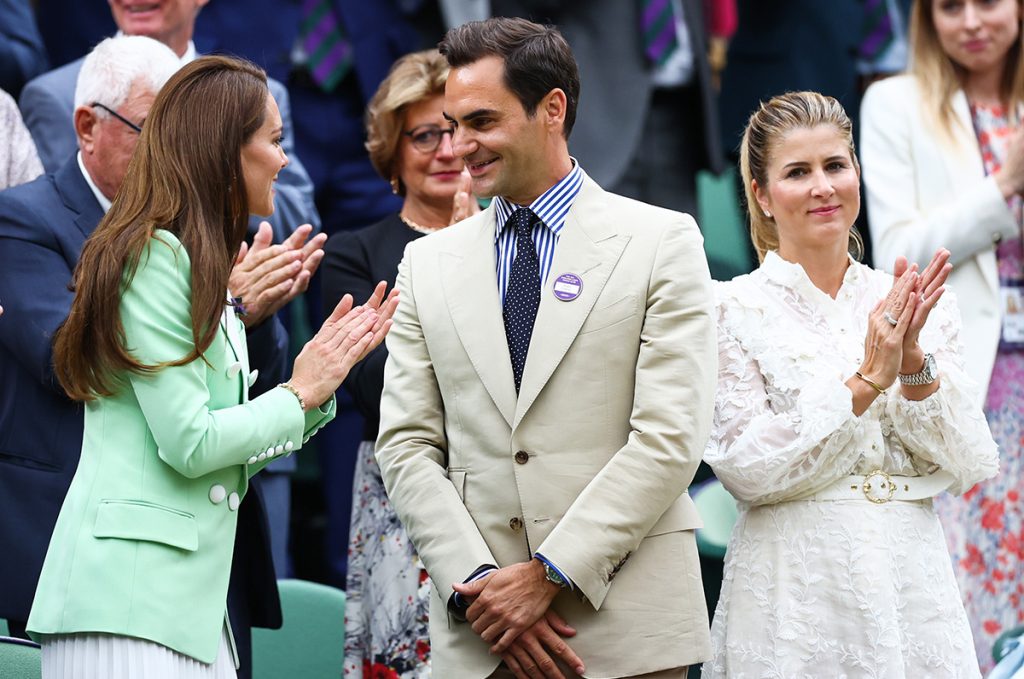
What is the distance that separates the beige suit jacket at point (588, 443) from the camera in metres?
2.88

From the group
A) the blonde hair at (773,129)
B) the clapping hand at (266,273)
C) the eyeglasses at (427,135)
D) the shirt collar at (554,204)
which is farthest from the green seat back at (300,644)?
the blonde hair at (773,129)

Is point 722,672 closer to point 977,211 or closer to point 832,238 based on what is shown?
point 832,238

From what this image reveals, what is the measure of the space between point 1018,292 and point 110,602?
308 centimetres

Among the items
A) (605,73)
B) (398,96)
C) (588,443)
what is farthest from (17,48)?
(588,443)

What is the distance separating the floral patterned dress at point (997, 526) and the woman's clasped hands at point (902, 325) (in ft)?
4.47

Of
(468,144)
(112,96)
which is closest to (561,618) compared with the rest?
(468,144)

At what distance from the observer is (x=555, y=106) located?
3.16m

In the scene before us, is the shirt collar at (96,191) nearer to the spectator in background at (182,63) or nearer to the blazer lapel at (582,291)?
the spectator in background at (182,63)

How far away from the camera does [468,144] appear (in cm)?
312

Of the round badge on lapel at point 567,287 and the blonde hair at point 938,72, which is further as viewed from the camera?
the blonde hair at point 938,72

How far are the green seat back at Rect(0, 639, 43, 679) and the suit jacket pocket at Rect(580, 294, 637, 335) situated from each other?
48.3 inches

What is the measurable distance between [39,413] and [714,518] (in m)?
1.94

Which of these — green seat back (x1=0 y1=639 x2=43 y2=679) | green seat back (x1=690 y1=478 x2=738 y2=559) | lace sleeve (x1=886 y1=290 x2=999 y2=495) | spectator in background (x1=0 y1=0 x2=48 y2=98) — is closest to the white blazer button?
green seat back (x1=0 y1=639 x2=43 y2=679)

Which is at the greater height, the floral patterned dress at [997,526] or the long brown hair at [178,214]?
the long brown hair at [178,214]
